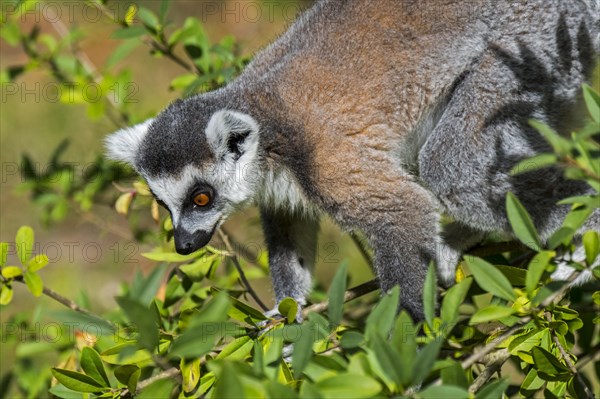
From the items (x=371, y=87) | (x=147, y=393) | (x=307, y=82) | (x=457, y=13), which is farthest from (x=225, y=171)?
(x=147, y=393)

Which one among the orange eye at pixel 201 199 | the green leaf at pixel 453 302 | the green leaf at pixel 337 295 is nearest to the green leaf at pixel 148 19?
the orange eye at pixel 201 199

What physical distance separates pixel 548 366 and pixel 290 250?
1752mm

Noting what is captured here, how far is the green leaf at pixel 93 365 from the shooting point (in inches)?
91.0

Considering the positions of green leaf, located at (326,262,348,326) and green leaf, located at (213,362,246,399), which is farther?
green leaf, located at (326,262,348,326)

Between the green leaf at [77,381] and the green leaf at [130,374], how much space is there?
130 mm

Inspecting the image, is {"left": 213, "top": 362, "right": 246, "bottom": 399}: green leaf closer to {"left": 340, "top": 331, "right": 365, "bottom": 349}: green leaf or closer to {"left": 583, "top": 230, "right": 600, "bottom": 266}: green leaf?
{"left": 340, "top": 331, "right": 365, "bottom": 349}: green leaf

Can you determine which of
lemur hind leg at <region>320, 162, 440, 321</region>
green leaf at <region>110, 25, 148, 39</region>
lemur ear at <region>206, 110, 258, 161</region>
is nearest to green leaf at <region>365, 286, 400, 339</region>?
lemur hind leg at <region>320, 162, 440, 321</region>

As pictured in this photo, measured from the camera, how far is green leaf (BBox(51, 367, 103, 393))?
228 centimetres

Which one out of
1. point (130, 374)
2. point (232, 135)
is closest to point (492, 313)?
point (130, 374)

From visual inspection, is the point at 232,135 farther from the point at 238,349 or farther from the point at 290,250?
the point at 238,349

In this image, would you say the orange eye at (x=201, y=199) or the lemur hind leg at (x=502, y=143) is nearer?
the lemur hind leg at (x=502, y=143)

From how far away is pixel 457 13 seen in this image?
330 cm

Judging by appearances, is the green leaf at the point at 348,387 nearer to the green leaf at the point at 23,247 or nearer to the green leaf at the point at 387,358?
the green leaf at the point at 387,358

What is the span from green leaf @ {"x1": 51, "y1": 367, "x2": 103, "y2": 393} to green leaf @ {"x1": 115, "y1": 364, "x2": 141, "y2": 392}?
0.13 metres
